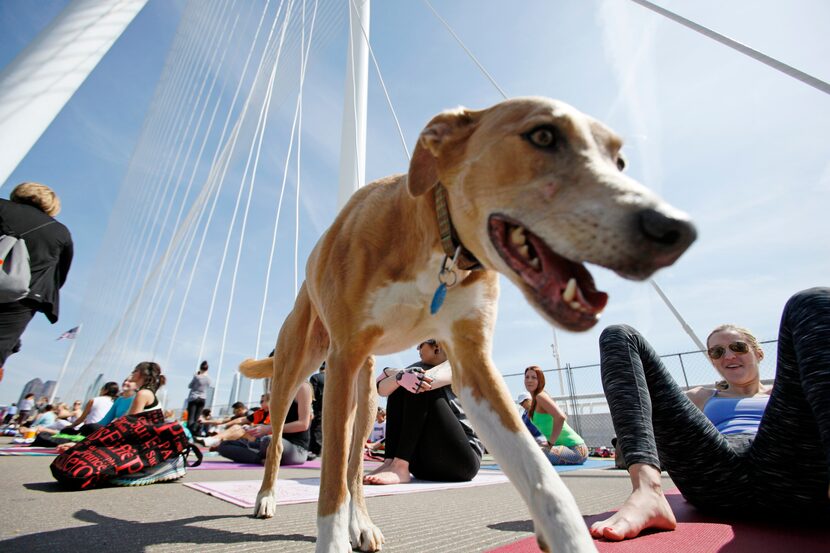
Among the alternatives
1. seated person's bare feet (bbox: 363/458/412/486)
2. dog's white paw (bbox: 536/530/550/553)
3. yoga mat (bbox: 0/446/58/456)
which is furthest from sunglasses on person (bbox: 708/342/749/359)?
yoga mat (bbox: 0/446/58/456)

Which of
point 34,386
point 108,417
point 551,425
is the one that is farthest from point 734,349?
point 34,386

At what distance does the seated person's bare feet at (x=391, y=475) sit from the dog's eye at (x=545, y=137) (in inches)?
116

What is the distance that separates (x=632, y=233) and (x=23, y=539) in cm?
216

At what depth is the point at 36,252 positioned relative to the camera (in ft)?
8.07

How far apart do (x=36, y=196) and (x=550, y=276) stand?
318 cm

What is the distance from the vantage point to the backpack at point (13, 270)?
7.14 feet

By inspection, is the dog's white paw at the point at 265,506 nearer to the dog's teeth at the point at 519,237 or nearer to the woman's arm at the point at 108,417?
the dog's teeth at the point at 519,237

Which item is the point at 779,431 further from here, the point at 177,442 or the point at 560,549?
the point at 177,442

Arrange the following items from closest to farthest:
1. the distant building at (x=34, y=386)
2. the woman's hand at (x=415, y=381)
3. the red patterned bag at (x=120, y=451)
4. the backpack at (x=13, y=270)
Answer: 1. the backpack at (x=13, y=270)
2. the red patterned bag at (x=120, y=451)
3. the woman's hand at (x=415, y=381)
4. the distant building at (x=34, y=386)

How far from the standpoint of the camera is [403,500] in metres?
2.57

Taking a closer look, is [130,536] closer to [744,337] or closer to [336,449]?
[336,449]

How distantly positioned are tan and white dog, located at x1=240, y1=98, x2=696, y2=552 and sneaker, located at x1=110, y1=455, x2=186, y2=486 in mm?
2206

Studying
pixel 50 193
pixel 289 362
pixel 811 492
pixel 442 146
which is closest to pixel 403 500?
pixel 289 362

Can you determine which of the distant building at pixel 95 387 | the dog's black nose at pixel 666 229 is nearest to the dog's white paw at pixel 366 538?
the dog's black nose at pixel 666 229
